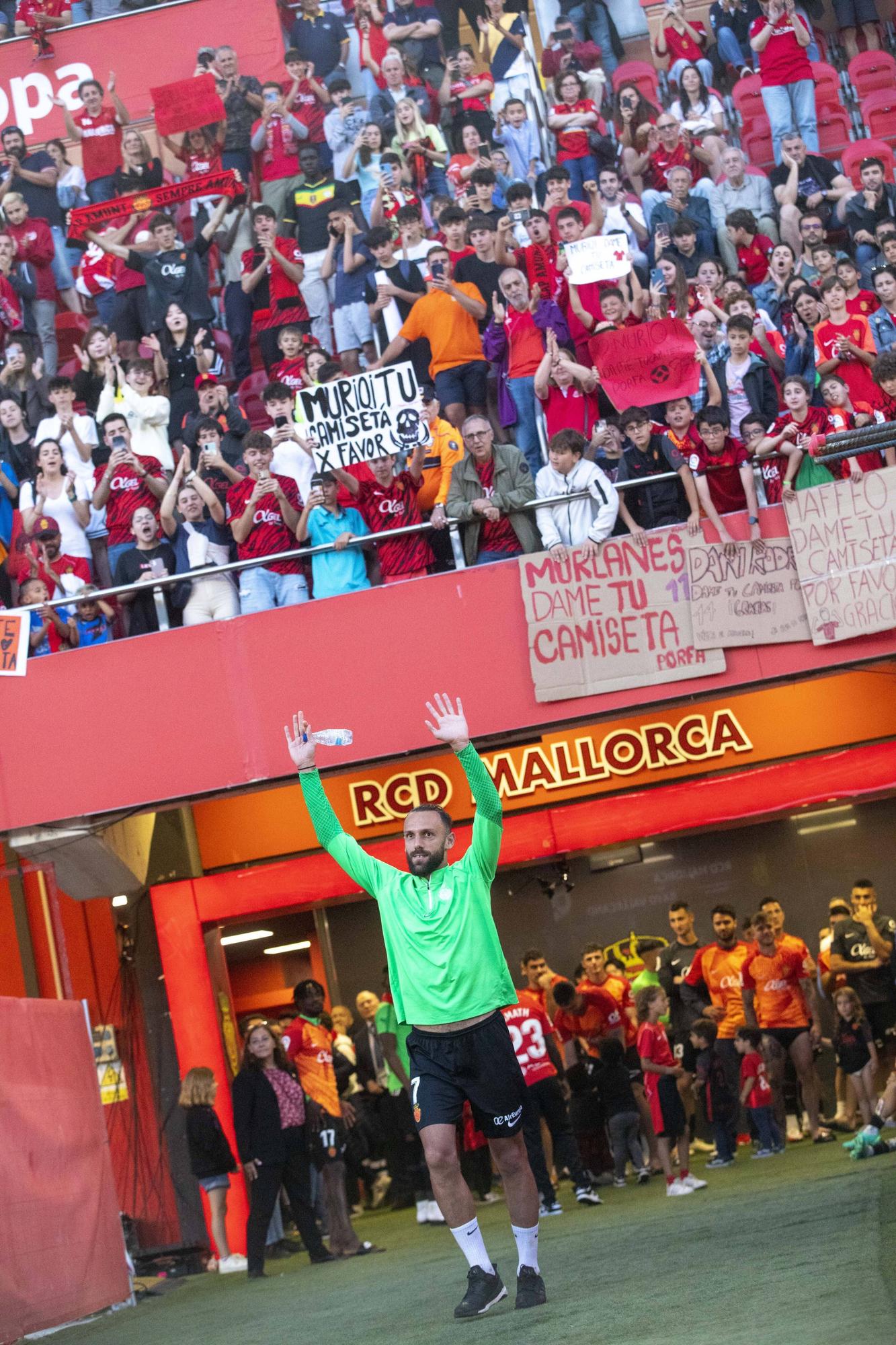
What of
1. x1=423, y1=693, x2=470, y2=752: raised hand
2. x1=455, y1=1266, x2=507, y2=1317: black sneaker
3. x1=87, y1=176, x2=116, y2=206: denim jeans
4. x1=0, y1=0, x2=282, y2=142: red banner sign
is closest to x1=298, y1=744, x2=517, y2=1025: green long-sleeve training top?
x1=423, y1=693, x2=470, y2=752: raised hand

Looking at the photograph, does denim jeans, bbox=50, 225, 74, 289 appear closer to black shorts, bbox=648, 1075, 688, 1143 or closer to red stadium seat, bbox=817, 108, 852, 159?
red stadium seat, bbox=817, 108, 852, 159

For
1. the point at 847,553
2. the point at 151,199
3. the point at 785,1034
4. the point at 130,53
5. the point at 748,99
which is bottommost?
the point at 785,1034

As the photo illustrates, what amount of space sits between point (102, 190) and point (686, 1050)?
8.79m

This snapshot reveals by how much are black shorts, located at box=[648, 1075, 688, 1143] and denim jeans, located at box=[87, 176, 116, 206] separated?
889 cm

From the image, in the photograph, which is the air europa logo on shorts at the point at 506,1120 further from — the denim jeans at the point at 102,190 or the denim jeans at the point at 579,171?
the denim jeans at the point at 102,190

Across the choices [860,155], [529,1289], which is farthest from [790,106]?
[529,1289]

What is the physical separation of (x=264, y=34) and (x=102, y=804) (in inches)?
348

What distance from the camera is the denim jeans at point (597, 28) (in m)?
14.8

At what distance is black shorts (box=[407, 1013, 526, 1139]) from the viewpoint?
5.84 metres

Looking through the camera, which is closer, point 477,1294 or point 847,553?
point 477,1294

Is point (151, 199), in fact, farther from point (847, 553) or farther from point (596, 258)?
point (847, 553)

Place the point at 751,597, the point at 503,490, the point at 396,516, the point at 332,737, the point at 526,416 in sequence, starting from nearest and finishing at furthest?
the point at 332,737 → the point at 751,597 → the point at 503,490 → the point at 396,516 → the point at 526,416

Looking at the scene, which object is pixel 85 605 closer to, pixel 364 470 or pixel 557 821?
pixel 364 470

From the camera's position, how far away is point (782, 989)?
1195cm
